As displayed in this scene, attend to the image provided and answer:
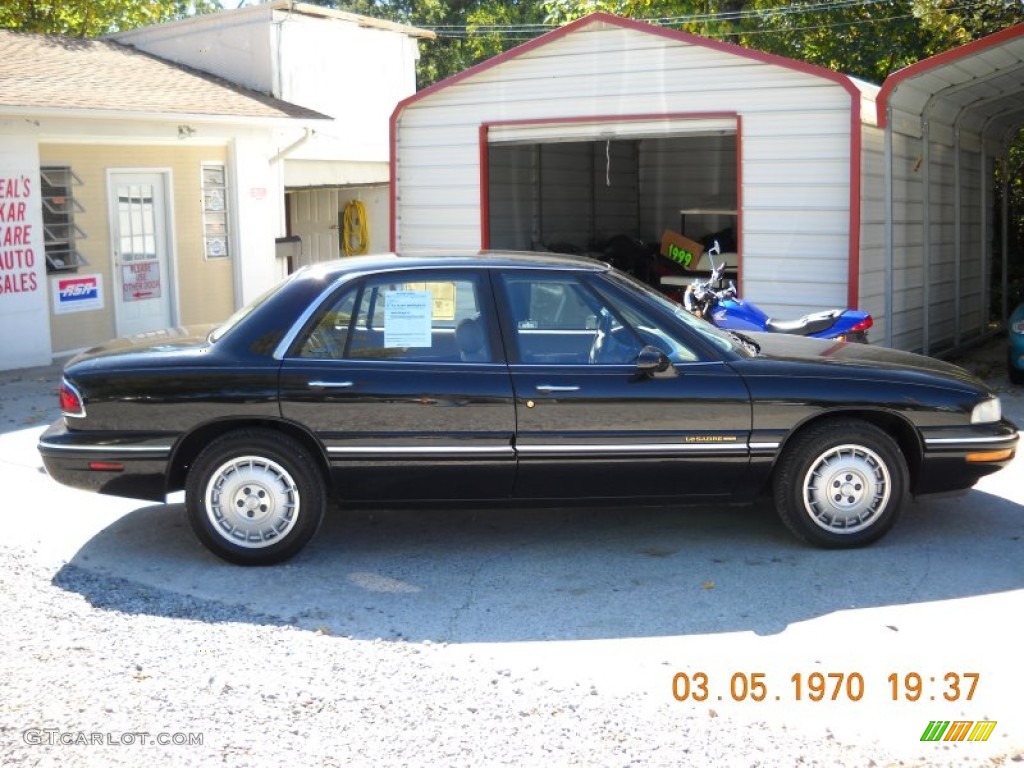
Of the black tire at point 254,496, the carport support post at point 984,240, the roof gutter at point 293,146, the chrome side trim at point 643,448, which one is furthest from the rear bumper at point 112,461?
the carport support post at point 984,240

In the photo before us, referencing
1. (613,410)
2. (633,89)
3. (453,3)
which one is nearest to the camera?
(613,410)

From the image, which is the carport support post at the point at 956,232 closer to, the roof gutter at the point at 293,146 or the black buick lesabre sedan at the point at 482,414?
the roof gutter at the point at 293,146

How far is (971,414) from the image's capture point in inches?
259

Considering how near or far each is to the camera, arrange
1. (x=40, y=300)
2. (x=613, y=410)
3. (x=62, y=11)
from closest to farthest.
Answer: (x=613, y=410) → (x=40, y=300) → (x=62, y=11)

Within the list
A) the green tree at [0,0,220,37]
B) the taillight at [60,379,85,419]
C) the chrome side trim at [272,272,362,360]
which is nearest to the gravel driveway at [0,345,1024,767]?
the taillight at [60,379,85,419]

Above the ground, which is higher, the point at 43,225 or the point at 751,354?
the point at 43,225

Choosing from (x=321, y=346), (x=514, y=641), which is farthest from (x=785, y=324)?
(x=514, y=641)

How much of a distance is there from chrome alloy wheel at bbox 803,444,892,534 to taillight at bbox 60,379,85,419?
364 centimetres

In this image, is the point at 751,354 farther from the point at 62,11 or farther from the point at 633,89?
the point at 62,11

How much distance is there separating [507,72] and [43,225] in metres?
5.13

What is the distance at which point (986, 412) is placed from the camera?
6637 mm

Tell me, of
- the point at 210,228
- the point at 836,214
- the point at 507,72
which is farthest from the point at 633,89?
the point at 210,228

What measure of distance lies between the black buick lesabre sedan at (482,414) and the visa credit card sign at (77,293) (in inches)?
309

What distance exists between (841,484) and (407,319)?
2346 millimetres
